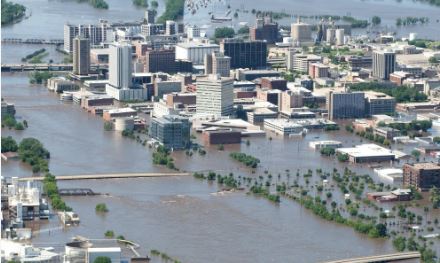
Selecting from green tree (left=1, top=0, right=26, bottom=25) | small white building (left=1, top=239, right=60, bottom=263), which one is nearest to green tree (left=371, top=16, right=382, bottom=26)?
green tree (left=1, top=0, right=26, bottom=25)

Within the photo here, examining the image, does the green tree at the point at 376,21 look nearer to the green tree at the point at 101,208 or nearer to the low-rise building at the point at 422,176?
the low-rise building at the point at 422,176

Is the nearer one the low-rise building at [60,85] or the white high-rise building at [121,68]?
the white high-rise building at [121,68]

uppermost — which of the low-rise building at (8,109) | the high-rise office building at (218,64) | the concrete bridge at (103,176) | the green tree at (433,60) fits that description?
the high-rise office building at (218,64)

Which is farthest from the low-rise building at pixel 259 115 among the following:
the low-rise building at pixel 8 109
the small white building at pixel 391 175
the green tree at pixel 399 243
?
the green tree at pixel 399 243

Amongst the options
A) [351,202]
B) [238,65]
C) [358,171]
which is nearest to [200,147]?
[358,171]

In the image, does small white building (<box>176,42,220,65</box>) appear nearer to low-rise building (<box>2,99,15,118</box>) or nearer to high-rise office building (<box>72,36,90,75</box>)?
high-rise office building (<box>72,36,90,75</box>)
